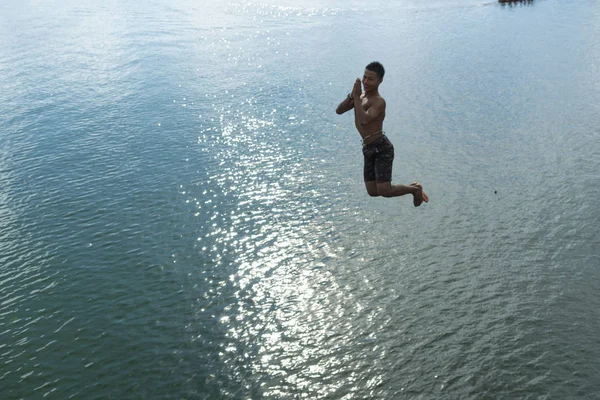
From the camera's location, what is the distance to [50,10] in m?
61.7

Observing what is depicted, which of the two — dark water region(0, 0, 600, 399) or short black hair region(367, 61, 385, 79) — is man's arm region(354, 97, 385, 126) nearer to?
short black hair region(367, 61, 385, 79)

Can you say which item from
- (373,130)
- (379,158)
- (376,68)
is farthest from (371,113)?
(379,158)

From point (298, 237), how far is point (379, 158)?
4165 mm

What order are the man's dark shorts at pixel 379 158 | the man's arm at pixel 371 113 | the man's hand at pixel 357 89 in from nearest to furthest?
the man's hand at pixel 357 89, the man's arm at pixel 371 113, the man's dark shorts at pixel 379 158

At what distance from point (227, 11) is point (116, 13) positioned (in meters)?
10.6

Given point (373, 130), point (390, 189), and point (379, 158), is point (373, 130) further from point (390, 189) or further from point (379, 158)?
point (390, 189)

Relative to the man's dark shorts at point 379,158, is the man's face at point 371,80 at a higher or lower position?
higher

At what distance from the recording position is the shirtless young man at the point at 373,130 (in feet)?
37.2

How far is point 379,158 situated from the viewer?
40.7 feet

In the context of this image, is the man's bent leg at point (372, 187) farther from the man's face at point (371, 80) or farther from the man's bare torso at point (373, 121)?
the man's face at point (371, 80)

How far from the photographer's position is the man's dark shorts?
1225 cm

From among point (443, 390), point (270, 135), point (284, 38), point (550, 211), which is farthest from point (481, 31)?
point (443, 390)

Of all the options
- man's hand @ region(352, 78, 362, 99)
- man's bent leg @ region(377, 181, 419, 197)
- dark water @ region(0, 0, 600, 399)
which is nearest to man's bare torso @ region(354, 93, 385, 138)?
man's hand @ region(352, 78, 362, 99)

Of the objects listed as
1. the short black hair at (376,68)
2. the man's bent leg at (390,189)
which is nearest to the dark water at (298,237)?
the man's bent leg at (390,189)
